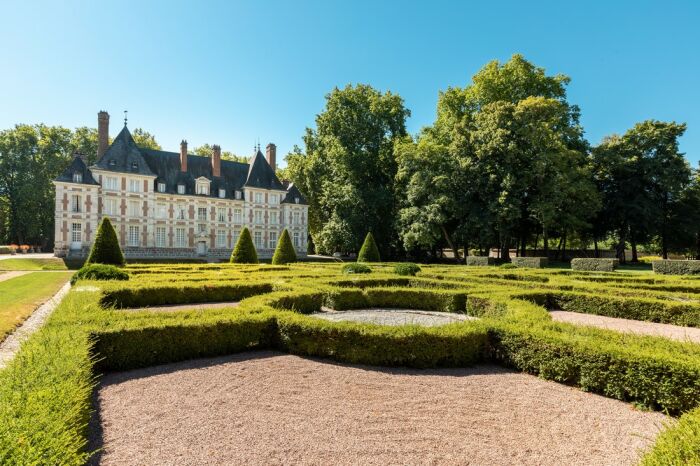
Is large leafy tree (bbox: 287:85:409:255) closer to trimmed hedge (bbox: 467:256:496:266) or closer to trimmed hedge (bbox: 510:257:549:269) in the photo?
trimmed hedge (bbox: 467:256:496:266)

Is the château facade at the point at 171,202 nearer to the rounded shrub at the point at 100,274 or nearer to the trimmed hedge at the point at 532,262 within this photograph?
the trimmed hedge at the point at 532,262

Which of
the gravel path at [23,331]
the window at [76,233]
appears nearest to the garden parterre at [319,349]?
the gravel path at [23,331]

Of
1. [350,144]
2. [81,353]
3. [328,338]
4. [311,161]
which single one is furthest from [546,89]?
[81,353]

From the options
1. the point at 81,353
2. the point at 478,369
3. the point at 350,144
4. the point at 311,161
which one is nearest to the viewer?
the point at 81,353

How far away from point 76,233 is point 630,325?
41015 mm

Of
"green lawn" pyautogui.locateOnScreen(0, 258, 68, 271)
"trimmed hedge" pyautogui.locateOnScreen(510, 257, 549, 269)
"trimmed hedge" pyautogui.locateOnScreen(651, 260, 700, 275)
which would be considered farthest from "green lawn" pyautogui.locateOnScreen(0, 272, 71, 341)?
"trimmed hedge" pyautogui.locateOnScreen(651, 260, 700, 275)

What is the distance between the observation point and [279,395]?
17.4 ft

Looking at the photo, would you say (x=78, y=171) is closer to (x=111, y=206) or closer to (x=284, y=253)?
(x=111, y=206)

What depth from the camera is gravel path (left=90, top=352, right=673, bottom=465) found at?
3920 millimetres

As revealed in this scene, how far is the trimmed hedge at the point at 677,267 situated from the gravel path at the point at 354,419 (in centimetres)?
2417

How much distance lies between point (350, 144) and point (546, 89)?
57.8 ft

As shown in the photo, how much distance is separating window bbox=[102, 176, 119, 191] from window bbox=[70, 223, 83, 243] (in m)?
4.14

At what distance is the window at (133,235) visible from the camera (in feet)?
125

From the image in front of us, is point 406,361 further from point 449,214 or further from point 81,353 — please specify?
point 449,214
